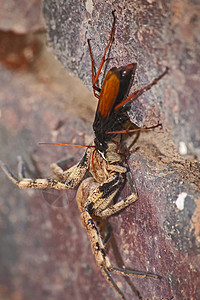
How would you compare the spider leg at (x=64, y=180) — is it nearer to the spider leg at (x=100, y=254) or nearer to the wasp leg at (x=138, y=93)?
the spider leg at (x=100, y=254)

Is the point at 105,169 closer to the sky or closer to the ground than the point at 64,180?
closer to the ground

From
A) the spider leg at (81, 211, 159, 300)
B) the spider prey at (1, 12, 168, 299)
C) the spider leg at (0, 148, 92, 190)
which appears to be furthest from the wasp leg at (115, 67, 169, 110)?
the spider leg at (81, 211, 159, 300)

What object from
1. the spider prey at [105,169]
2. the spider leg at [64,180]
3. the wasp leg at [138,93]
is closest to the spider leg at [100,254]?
the spider prey at [105,169]

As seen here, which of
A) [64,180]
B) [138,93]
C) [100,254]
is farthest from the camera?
[64,180]

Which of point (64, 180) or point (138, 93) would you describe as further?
point (64, 180)

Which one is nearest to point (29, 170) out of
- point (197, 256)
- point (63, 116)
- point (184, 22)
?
point (63, 116)

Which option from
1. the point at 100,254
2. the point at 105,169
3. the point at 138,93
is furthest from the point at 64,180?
the point at 138,93

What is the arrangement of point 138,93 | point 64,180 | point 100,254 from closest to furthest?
1. point 138,93
2. point 100,254
3. point 64,180

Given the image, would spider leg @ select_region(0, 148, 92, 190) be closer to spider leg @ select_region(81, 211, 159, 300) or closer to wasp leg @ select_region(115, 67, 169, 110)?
spider leg @ select_region(81, 211, 159, 300)

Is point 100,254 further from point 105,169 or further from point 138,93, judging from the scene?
point 138,93
